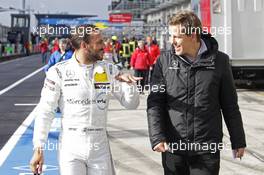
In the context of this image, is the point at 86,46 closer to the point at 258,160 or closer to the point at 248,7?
the point at 258,160

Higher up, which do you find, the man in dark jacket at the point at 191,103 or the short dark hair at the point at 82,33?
the short dark hair at the point at 82,33

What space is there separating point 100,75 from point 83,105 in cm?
25

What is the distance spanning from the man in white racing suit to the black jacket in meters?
0.20

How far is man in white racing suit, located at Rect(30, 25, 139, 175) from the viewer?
3721mm

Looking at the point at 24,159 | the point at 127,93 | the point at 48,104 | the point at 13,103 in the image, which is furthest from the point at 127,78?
the point at 13,103

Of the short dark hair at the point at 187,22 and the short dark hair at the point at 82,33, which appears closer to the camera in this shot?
the short dark hair at the point at 187,22

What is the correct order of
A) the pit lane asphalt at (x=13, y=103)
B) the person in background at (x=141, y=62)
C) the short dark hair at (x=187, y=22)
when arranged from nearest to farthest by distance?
the short dark hair at (x=187, y=22)
the pit lane asphalt at (x=13, y=103)
the person in background at (x=141, y=62)

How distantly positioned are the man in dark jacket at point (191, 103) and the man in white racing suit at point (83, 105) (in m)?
0.24

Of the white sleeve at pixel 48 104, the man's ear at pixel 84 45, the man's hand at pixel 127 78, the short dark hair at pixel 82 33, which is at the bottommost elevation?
the white sleeve at pixel 48 104

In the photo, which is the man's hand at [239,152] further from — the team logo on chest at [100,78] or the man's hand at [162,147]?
the team logo on chest at [100,78]

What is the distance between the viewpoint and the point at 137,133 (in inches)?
378

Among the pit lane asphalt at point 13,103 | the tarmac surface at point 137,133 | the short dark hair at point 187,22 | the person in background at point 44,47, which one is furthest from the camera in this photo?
the person in background at point 44,47

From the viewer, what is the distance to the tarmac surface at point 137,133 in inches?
275

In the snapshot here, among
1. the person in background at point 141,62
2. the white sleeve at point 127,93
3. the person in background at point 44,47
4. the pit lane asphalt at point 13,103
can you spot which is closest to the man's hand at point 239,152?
the white sleeve at point 127,93
